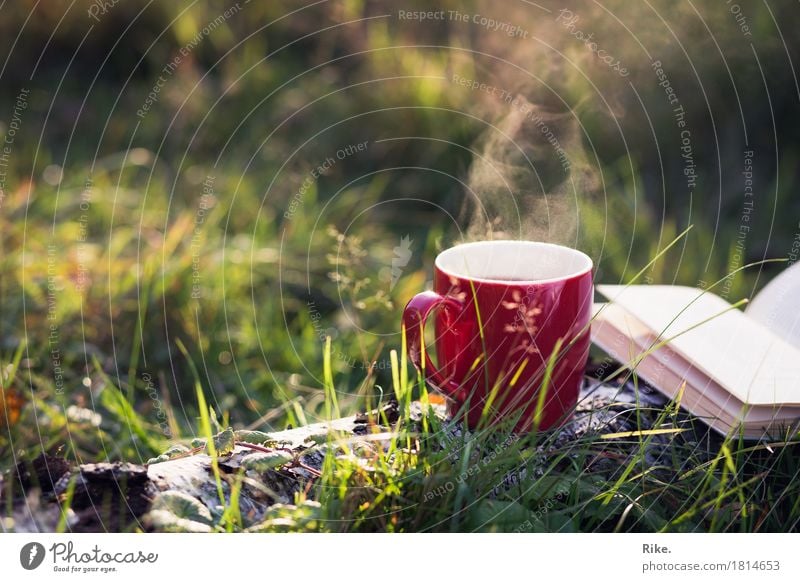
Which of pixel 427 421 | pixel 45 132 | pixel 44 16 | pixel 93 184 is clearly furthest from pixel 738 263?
pixel 44 16

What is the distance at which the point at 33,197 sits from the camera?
178 cm

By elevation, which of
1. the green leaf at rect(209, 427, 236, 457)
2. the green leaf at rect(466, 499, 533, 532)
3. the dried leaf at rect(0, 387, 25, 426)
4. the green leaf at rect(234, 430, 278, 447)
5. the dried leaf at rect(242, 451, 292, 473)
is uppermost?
the green leaf at rect(209, 427, 236, 457)

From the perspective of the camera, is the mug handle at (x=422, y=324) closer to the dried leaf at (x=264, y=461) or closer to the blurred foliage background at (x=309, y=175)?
the dried leaf at (x=264, y=461)

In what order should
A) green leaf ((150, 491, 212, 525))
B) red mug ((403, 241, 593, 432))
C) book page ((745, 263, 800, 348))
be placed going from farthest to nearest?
book page ((745, 263, 800, 348)), red mug ((403, 241, 593, 432)), green leaf ((150, 491, 212, 525))

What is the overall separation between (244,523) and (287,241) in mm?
1148

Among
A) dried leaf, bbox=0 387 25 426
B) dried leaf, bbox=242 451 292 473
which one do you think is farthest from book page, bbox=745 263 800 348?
dried leaf, bbox=0 387 25 426

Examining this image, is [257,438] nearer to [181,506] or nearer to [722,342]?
[181,506]

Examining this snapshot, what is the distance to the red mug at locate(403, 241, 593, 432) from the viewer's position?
785mm

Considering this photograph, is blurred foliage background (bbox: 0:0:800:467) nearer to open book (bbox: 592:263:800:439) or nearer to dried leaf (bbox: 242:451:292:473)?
open book (bbox: 592:263:800:439)

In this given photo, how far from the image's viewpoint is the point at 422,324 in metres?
0.79

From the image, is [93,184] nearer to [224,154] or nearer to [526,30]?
[224,154]

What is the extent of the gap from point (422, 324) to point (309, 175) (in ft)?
4.54

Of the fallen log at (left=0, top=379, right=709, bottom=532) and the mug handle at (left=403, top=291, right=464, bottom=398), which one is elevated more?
the mug handle at (left=403, top=291, right=464, bottom=398)

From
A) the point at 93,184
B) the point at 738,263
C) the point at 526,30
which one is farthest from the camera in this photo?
the point at 526,30
